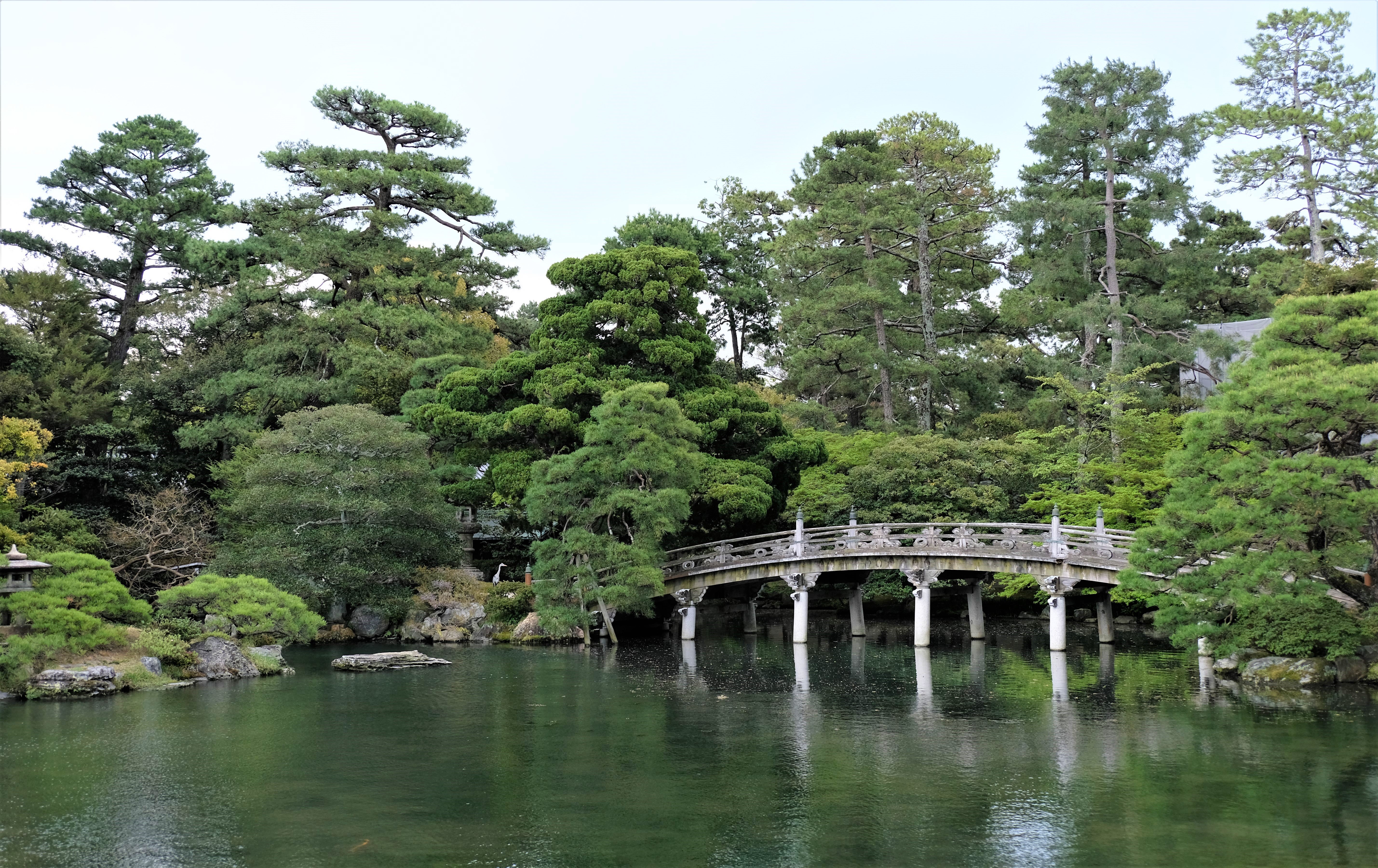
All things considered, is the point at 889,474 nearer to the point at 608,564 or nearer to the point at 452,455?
the point at 608,564

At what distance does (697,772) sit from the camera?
17625 millimetres

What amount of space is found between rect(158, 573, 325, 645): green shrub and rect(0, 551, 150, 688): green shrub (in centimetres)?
128

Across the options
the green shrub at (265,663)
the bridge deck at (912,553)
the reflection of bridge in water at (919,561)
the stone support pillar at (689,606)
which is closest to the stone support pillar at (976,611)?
the reflection of bridge in water at (919,561)

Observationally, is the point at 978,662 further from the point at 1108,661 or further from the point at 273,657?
the point at 273,657

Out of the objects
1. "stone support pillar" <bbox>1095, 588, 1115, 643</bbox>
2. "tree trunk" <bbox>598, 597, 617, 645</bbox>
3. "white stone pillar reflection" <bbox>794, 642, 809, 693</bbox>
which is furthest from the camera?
"tree trunk" <bbox>598, 597, 617, 645</bbox>

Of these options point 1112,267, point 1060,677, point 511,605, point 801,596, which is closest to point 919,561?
point 801,596

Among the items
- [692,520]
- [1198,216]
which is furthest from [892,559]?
[1198,216]

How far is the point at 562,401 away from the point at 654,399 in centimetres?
495

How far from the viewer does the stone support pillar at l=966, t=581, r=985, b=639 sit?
1350 inches

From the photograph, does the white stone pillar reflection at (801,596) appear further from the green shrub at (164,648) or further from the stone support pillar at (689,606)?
the green shrub at (164,648)

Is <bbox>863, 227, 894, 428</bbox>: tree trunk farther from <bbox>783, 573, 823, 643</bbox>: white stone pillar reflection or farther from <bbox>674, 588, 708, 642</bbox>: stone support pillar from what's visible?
<bbox>674, 588, 708, 642</bbox>: stone support pillar

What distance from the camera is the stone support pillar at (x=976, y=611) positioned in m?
34.3

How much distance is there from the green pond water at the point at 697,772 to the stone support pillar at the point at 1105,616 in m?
4.10

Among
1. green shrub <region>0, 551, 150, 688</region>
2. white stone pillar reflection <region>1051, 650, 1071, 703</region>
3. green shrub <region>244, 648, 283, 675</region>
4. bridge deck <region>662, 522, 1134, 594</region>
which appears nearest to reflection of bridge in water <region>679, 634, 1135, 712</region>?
white stone pillar reflection <region>1051, 650, 1071, 703</region>
